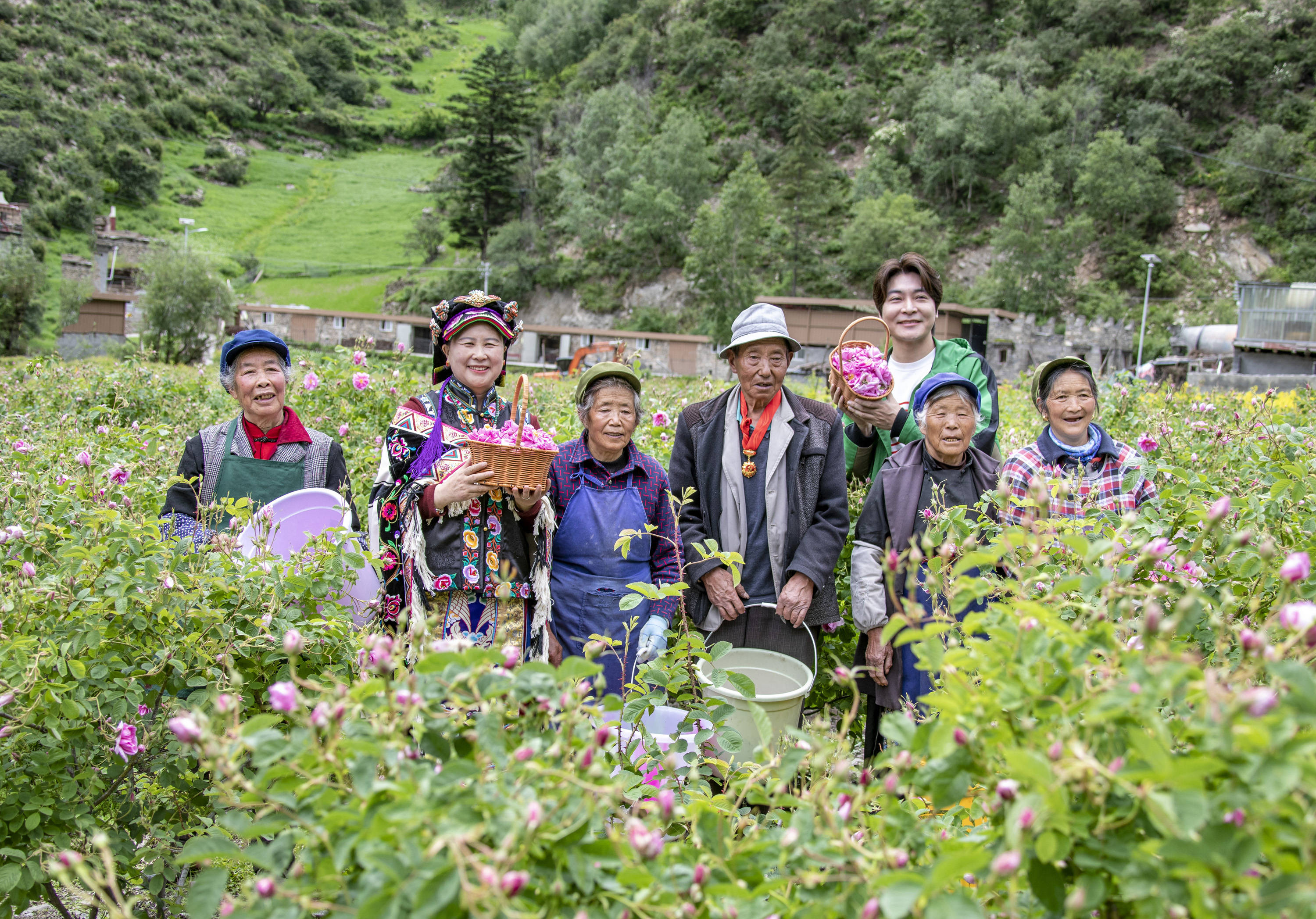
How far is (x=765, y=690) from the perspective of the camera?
302 centimetres

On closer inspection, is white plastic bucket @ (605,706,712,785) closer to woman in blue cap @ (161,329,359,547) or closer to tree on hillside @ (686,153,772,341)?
woman in blue cap @ (161,329,359,547)

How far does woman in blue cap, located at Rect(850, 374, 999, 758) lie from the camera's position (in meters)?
3.09

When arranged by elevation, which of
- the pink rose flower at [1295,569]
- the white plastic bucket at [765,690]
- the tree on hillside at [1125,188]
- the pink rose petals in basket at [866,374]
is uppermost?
the tree on hillside at [1125,188]

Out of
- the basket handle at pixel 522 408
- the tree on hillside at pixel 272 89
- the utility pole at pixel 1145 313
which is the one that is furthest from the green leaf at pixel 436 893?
the tree on hillside at pixel 272 89

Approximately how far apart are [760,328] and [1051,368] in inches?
50.3

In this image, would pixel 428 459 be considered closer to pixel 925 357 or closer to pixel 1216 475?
pixel 925 357

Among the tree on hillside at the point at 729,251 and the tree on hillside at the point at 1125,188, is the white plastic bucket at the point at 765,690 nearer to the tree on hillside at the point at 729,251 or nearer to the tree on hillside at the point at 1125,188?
the tree on hillside at the point at 729,251

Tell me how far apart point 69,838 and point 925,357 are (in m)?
3.59

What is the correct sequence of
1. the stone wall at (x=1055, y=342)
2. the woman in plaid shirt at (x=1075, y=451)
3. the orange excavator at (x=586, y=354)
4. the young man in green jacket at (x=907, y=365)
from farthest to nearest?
the stone wall at (x=1055, y=342), the orange excavator at (x=586, y=354), the young man in green jacket at (x=907, y=365), the woman in plaid shirt at (x=1075, y=451)

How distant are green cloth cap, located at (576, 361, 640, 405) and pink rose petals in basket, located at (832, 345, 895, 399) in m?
0.91

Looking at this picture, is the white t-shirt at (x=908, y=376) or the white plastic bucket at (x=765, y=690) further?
the white t-shirt at (x=908, y=376)

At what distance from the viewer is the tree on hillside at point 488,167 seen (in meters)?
59.7

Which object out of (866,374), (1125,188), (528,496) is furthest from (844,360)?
(1125,188)

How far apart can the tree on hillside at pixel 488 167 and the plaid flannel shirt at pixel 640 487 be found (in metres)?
58.1
